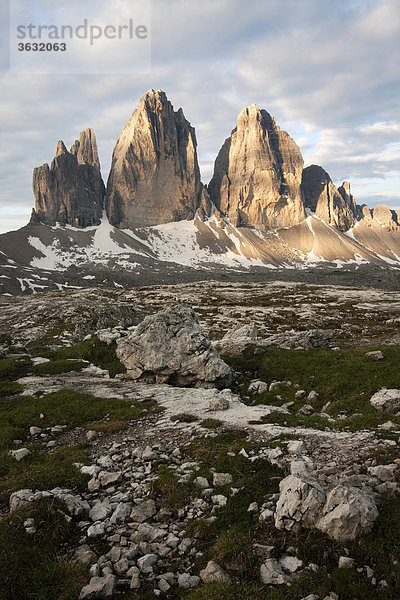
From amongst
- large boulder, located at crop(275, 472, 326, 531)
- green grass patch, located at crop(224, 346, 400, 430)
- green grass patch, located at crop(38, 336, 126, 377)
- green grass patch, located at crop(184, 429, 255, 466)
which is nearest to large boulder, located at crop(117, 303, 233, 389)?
green grass patch, located at crop(224, 346, 400, 430)

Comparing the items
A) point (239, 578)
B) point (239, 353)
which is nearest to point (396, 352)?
point (239, 353)

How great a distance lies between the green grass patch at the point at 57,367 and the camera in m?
27.4

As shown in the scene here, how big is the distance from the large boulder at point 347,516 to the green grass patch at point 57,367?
23.9m

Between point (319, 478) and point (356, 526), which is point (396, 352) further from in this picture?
point (356, 526)

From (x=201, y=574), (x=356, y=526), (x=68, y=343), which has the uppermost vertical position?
(x=356, y=526)

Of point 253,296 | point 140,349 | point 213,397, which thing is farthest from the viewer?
point 253,296

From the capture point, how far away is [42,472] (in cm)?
1144

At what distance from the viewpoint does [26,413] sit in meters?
17.9

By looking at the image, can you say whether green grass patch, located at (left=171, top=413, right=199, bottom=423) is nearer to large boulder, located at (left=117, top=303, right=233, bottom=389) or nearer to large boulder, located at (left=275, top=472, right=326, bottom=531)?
large boulder, located at (left=117, top=303, right=233, bottom=389)

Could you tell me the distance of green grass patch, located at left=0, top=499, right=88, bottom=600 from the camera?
7266 millimetres

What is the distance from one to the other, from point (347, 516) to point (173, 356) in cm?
1785

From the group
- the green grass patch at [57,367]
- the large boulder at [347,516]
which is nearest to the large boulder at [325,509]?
the large boulder at [347,516]

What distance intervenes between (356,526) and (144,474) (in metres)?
6.68

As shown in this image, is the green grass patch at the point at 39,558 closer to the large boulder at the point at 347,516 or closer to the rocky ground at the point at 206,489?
the rocky ground at the point at 206,489
